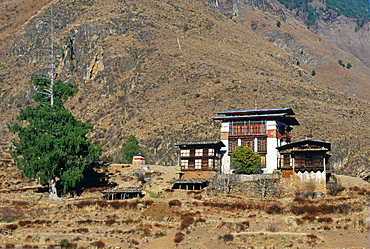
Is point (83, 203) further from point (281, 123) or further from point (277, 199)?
point (281, 123)

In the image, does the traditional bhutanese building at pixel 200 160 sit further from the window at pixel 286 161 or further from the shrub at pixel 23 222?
the shrub at pixel 23 222

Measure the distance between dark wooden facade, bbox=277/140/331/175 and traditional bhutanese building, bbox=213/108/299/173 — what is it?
5.83m

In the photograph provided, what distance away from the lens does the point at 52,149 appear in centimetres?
6438

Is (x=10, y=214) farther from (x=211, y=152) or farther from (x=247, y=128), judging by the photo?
(x=247, y=128)

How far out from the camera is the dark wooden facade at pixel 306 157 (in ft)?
200

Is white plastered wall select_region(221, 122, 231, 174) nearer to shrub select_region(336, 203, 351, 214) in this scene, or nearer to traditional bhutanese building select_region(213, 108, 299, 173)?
traditional bhutanese building select_region(213, 108, 299, 173)

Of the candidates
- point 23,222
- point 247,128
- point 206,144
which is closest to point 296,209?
point 206,144

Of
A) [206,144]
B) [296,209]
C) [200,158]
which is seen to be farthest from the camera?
[200,158]

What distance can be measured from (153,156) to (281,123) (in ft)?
125

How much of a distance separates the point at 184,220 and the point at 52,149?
1001 inches

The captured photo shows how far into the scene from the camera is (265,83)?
128 m

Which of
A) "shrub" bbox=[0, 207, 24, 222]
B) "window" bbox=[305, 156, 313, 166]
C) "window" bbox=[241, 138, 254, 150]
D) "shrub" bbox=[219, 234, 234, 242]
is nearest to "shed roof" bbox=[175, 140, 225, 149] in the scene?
"window" bbox=[241, 138, 254, 150]

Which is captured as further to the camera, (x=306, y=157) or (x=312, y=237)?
(x=306, y=157)

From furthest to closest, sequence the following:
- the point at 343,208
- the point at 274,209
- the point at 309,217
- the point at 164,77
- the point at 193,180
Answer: the point at 164,77, the point at 193,180, the point at 274,209, the point at 343,208, the point at 309,217
